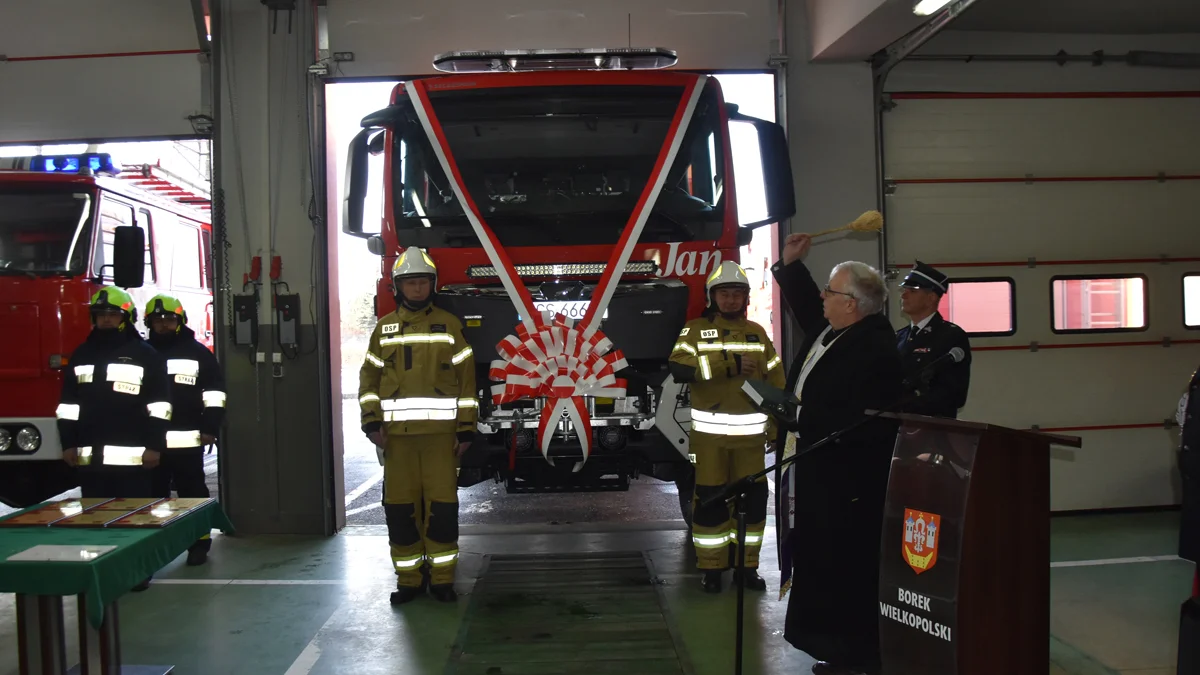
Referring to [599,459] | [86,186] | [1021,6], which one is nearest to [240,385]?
[86,186]

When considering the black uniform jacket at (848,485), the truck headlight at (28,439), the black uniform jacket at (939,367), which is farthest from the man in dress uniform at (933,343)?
the truck headlight at (28,439)

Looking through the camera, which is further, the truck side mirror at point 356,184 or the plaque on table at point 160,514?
the truck side mirror at point 356,184

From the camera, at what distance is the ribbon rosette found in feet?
15.7

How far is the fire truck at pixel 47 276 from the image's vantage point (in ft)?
19.8

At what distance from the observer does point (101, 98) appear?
22.6ft

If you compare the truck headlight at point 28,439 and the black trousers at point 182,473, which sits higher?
the truck headlight at point 28,439

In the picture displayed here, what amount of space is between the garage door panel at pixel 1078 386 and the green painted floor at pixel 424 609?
0.87 meters

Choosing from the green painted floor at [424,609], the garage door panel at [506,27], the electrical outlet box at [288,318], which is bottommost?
the green painted floor at [424,609]

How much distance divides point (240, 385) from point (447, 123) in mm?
2770

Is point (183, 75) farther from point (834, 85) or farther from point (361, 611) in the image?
point (834, 85)

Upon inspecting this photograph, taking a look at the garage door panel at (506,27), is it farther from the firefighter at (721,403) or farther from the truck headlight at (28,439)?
the truck headlight at (28,439)

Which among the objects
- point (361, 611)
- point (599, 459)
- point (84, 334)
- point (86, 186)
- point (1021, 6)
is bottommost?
point (361, 611)

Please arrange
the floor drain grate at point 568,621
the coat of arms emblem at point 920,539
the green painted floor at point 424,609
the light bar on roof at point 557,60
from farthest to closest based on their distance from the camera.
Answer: the light bar on roof at point 557,60
the green painted floor at point 424,609
the floor drain grate at point 568,621
the coat of arms emblem at point 920,539

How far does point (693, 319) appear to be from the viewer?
5129 mm
